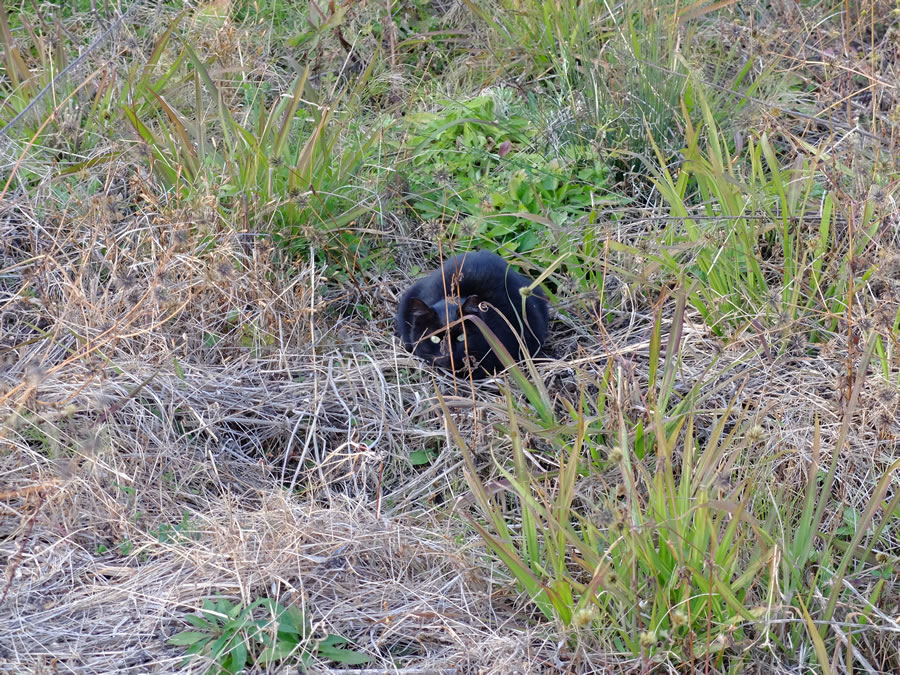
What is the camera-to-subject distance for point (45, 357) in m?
2.60

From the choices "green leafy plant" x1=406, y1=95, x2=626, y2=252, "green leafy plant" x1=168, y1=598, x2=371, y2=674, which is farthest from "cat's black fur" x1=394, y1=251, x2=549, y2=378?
"green leafy plant" x1=168, y1=598, x2=371, y2=674

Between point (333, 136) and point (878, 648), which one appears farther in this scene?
point (333, 136)

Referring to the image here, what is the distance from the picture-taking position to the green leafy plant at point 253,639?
1855 millimetres

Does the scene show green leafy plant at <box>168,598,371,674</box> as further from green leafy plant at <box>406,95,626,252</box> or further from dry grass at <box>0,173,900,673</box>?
green leafy plant at <box>406,95,626,252</box>

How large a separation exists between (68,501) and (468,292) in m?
1.35

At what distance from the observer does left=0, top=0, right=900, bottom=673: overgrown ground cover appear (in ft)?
6.21

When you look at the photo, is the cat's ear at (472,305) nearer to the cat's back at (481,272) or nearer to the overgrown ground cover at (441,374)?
the cat's back at (481,272)

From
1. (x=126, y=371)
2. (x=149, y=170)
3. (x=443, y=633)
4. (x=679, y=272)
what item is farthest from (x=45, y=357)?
(x=679, y=272)

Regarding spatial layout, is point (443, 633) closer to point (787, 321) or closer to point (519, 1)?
point (787, 321)

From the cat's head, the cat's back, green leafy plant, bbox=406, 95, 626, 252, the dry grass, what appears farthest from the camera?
green leafy plant, bbox=406, 95, 626, 252

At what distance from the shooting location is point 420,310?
9.14 ft

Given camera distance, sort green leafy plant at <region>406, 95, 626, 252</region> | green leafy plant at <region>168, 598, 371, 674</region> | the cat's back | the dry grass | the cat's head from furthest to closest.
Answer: green leafy plant at <region>406, 95, 626, 252</region> < the cat's back < the cat's head < the dry grass < green leafy plant at <region>168, 598, 371, 674</region>

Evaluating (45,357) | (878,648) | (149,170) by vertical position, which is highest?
(149,170)

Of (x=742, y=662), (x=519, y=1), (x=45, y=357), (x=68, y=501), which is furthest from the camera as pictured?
(x=519, y=1)
